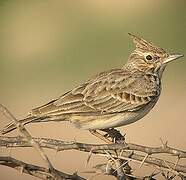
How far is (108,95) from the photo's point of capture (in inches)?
273

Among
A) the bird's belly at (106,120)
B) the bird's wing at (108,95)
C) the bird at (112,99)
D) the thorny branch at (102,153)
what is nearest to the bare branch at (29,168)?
the thorny branch at (102,153)

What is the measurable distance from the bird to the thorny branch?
126cm

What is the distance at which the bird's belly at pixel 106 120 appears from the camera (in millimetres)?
6578

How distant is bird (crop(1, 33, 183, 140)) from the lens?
6.50m

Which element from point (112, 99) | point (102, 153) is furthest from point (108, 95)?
point (102, 153)

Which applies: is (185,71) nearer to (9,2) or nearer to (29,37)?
(29,37)

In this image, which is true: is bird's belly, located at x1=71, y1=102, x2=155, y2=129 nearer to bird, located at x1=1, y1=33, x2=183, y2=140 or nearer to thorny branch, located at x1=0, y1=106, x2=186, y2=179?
bird, located at x1=1, y1=33, x2=183, y2=140

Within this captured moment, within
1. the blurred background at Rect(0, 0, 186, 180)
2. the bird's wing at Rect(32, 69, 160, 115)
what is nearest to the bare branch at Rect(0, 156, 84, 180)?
the bird's wing at Rect(32, 69, 160, 115)

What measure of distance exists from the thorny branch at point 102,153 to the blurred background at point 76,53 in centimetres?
560

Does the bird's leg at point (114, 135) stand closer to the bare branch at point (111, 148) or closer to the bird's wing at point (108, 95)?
the bird's wing at point (108, 95)

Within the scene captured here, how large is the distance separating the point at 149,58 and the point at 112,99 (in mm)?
793

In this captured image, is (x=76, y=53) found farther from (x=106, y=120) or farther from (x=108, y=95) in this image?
(x=106, y=120)

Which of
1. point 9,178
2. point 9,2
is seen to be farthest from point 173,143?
point 9,2

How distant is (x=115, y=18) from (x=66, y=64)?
12.6 ft
